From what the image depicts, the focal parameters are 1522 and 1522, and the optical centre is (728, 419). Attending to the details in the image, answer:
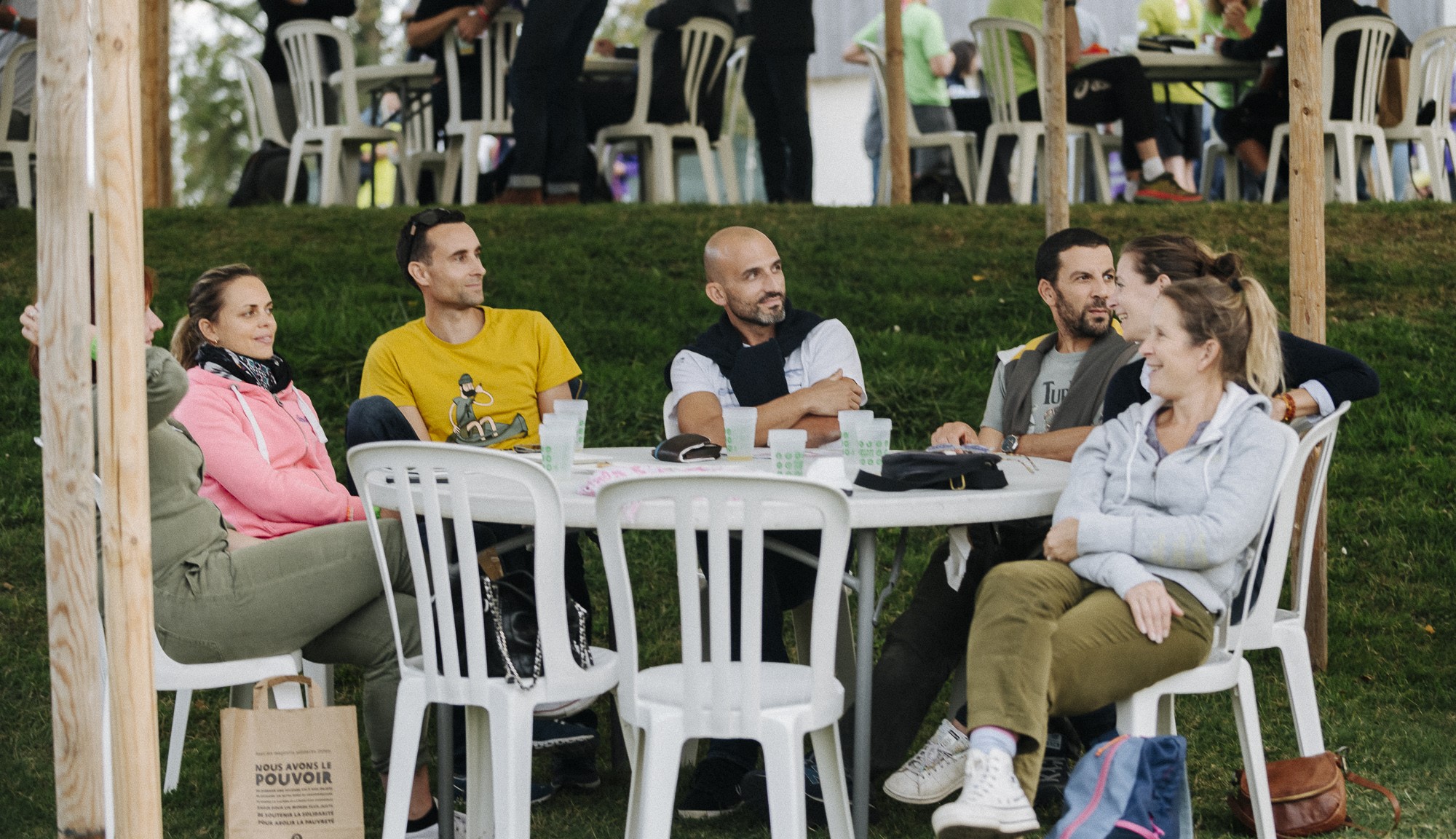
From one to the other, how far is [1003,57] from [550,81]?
8.40 feet

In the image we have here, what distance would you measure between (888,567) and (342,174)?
5037 millimetres

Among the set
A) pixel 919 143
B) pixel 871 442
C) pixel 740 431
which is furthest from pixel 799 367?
pixel 919 143

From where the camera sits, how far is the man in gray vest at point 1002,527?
10.1ft

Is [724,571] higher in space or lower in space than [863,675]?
higher

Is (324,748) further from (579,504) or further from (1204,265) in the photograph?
(1204,265)

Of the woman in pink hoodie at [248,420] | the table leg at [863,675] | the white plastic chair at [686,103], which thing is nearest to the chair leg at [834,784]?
the table leg at [863,675]

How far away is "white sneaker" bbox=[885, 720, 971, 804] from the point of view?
3.06 m

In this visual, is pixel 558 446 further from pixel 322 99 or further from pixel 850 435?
pixel 322 99

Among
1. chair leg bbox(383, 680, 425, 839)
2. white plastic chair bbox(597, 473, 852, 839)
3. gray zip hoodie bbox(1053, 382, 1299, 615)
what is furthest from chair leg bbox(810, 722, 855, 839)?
chair leg bbox(383, 680, 425, 839)

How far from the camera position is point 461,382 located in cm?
384

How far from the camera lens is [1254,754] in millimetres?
2906

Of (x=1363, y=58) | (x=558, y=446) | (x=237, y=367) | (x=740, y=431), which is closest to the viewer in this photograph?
(x=558, y=446)

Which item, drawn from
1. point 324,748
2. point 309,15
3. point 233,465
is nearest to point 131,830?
point 324,748

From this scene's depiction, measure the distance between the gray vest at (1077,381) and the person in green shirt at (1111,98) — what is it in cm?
444
